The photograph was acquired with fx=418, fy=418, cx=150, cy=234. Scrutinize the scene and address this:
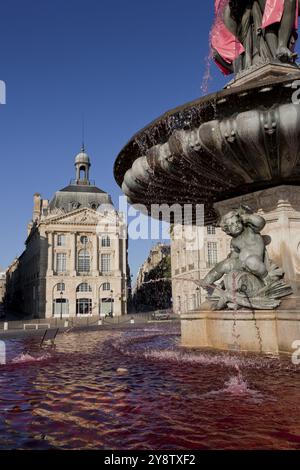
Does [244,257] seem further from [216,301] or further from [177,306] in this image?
[177,306]

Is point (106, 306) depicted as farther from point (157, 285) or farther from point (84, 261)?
point (157, 285)

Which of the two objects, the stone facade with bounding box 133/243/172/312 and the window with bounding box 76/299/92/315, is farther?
the stone facade with bounding box 133/243/172/312

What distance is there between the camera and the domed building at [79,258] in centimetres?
6450

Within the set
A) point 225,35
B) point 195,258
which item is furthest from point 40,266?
point 225,35

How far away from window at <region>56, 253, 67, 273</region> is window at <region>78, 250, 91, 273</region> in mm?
2327

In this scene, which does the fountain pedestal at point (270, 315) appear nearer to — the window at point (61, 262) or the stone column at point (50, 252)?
the stone column at point (50, 252)

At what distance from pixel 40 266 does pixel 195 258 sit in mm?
29278

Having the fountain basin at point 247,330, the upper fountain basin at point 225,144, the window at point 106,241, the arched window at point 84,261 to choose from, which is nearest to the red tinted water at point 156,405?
the fountain basin at point 247,330

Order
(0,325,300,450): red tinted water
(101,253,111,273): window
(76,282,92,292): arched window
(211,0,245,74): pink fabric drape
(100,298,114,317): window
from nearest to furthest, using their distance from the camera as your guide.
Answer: (0,325,300,450): red tinted water < (211,0,245,74): pink fabric drape < (100,298,114,317): window < (76,282,92,292): arched window < (101,253,111,273): window

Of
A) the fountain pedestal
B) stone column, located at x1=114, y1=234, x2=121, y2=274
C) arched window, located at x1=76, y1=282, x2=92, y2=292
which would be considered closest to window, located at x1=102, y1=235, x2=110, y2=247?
stone column, located at x1=114, y1=234, x2=121, y2=274

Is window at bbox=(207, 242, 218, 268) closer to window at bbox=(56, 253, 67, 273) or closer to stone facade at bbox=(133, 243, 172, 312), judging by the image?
stone facade at bbox=(133, 243, 172, 312)

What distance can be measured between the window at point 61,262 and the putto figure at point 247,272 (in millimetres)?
61684

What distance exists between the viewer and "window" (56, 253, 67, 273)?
6662cm
